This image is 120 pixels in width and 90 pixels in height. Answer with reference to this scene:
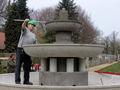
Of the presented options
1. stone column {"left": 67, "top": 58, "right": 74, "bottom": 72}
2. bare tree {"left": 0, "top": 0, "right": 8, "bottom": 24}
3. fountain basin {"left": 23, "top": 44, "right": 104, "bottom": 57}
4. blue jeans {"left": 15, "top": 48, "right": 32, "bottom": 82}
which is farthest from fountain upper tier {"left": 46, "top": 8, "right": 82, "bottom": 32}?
bare tree {"left": 0, "top": 0, "right": 8, "bottom": 24}

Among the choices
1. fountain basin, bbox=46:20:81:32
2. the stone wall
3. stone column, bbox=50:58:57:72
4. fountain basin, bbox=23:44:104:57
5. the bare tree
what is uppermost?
the bare tree

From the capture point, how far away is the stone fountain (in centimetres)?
607

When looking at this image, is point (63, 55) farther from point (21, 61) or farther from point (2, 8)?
point (2, 8)

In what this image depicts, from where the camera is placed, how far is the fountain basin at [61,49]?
6.00 m

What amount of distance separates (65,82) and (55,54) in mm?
1015

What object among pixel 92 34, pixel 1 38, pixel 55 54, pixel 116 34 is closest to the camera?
pixel 55 54

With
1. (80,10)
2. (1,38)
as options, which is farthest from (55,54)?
(80,10)

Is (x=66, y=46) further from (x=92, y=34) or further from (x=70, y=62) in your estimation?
(x=92, y=34)

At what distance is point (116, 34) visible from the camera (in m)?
79.1

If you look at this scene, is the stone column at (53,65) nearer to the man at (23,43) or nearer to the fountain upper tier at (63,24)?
the man at (23,43)

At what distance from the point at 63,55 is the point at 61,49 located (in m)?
0.24

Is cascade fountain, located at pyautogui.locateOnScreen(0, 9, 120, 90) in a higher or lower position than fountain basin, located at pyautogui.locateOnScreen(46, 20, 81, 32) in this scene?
lower

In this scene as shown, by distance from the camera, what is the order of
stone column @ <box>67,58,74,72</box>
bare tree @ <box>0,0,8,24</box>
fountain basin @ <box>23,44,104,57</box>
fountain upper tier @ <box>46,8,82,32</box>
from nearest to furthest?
fountain basin @ <box>23,44,104,57</box> → stone column @ <box>67,58,74,72</box> → fountain upper tier @ <box>46,8,82,32</box> → bare tree @ <box>0,0,8,24</box>

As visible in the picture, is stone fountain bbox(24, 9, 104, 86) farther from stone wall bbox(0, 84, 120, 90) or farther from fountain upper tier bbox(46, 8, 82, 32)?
stone wall bbox(0, 84, 120, 90)
